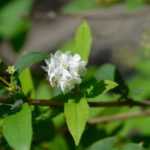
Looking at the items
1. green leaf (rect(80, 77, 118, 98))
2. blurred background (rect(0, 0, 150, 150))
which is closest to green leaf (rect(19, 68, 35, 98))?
blurred background (rect(0, 0, 150, 150))

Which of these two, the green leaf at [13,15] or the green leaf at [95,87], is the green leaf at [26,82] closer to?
the green leaf at [95,87]

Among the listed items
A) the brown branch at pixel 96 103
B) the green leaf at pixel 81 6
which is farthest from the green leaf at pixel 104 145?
the green leaf at pixel 81 6

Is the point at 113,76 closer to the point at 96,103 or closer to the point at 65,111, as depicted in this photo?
the point at 96,103

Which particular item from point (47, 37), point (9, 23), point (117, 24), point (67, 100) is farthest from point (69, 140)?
point (47, 37)

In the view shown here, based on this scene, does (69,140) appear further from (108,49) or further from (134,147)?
(108,49)

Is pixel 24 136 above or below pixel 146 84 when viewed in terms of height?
above
